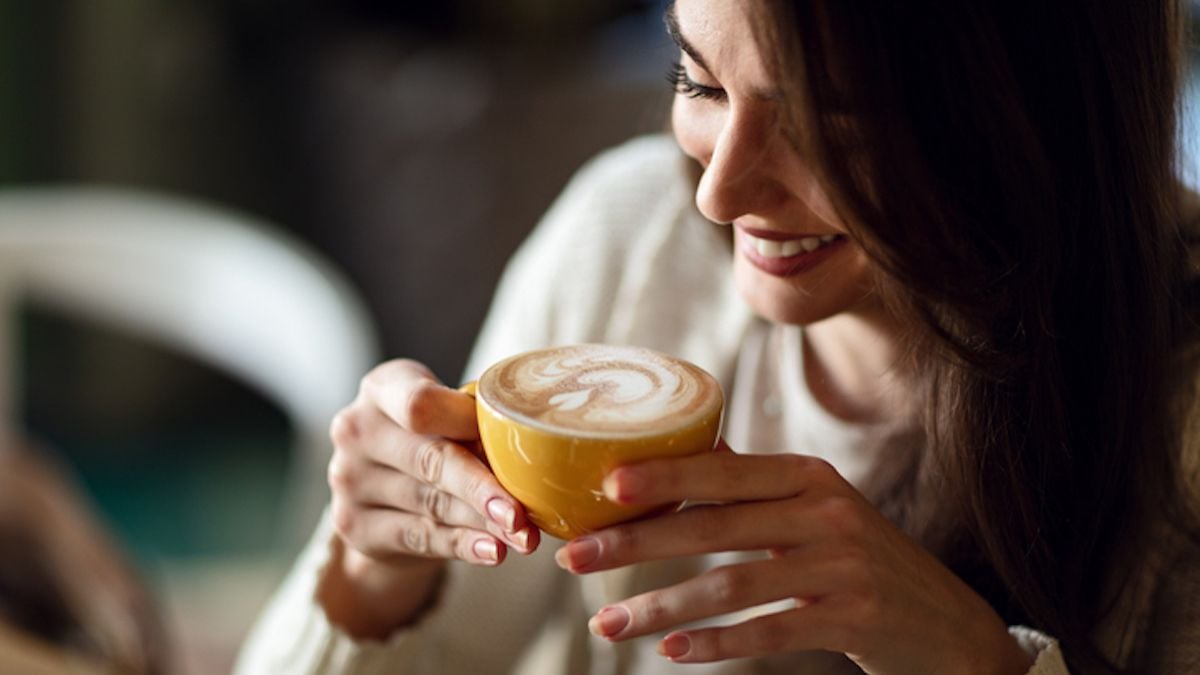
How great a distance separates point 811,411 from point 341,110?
2.22 m

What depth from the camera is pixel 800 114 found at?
2.79ft

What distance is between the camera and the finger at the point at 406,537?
88cm

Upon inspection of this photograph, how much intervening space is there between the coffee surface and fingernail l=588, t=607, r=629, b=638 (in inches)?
4.8

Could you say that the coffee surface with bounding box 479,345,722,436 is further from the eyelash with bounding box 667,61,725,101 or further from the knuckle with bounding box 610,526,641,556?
the eyelash with bounding box 667,61,725,101

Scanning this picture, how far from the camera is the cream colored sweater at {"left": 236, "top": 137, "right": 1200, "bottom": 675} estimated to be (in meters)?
1.16

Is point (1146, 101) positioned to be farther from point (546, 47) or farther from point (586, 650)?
point (546, 47)

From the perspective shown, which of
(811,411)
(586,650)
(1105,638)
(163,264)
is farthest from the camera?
(163,264)

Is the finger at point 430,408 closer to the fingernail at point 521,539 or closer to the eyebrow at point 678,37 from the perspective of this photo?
the fingernail at point 521,539

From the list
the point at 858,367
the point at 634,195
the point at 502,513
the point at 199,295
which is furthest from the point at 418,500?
the point at 199,295

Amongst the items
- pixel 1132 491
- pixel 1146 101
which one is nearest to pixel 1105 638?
pixel 1132 491

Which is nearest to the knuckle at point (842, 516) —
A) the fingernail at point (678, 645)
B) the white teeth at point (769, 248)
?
the fingernail at point (678, 645)

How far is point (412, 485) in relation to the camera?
94 cm

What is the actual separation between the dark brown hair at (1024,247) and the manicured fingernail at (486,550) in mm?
308

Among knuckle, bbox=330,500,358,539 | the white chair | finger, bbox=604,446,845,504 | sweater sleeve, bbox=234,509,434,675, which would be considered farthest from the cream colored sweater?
the white chair
